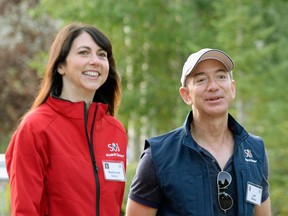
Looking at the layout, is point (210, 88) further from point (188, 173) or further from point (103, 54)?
point (103, 54)

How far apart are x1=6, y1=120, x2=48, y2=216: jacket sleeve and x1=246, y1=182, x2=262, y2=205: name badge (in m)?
0.95

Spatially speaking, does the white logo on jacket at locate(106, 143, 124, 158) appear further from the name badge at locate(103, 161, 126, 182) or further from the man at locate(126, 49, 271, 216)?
the man at locate(126, 49, 271, 216)

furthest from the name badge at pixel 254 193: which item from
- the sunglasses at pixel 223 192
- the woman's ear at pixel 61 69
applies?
the woman's ear at pixel 61 69

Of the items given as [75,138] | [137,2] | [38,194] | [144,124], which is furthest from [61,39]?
[144,124]

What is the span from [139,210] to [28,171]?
1.93ft

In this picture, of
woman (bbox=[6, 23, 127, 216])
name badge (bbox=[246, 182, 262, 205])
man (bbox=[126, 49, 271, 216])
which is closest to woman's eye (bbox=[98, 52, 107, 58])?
woman (bbox=[6, 23, 127, 216])

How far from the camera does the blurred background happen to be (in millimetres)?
11172

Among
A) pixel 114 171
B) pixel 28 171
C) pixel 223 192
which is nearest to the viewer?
pixel 28 171

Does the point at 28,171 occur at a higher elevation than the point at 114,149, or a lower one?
lower

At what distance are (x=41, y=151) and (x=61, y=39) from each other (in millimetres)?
588

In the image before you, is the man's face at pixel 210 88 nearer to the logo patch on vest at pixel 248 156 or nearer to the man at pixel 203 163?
the man at pixel 203 163

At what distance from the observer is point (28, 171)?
3639mm

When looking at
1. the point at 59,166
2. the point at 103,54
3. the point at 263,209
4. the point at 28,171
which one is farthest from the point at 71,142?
the point at 263,209

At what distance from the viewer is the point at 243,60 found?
1137 centimetres
